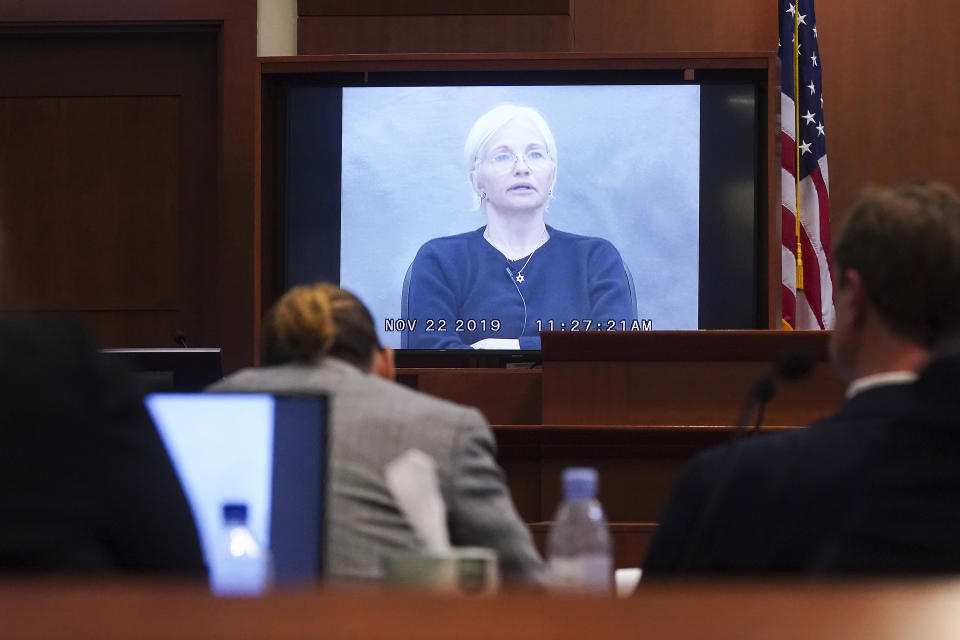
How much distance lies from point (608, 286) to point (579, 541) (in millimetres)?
3877

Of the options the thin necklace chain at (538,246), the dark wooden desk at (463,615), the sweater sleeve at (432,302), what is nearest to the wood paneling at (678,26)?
the thin necklace chain at (538,246)

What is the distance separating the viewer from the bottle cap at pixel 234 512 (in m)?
1.59

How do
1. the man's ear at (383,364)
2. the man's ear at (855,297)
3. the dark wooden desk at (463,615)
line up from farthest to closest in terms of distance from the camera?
1. the man's ear at (383,364)
2. the man's ear at (855,297)
3. the dark wooden desk at (463,615)

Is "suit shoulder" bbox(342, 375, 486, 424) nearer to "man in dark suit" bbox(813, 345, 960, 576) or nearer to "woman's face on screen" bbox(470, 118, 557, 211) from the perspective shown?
"man in dark suit" bbox(813, 345, 960, 576)

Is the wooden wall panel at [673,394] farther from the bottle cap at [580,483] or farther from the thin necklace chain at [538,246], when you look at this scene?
the bottle cap at [580,483]

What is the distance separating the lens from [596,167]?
18.7 feet

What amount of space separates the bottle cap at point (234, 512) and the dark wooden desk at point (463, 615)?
43.9 inches

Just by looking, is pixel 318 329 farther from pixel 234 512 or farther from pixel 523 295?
pixel 523 295

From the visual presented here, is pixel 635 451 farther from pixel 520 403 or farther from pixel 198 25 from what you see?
pixel 198 25

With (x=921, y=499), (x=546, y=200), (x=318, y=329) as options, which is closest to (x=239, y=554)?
(x=318, y=329)

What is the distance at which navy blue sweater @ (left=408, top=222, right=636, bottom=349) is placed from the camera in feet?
18.5

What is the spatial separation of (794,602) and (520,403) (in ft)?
12.8

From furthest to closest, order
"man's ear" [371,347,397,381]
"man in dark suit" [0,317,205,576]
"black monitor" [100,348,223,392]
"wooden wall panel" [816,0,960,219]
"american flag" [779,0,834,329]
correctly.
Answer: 1. "wooden wall panel" [816,0,960,219]
2. "american flag" [779,0,834,329]
3. "black monitor" [100,348,223,392]
4. "man's ear" [371,347,397,381]
5. "man in dark suit" [0,317,205,576]

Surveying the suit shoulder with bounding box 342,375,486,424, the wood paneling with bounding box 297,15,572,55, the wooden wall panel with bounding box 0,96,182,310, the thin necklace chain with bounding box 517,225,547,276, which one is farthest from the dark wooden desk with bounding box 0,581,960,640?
the wooden wall panel with bounding box 0,96,182,310
